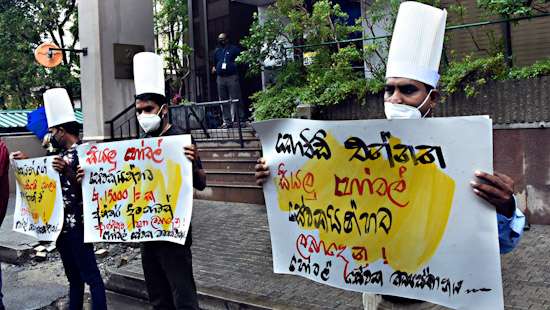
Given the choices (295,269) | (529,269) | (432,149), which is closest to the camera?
(432,149)

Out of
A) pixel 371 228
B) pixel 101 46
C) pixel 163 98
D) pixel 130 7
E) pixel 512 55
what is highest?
pixel 130 7

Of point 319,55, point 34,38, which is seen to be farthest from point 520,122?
point 34,38

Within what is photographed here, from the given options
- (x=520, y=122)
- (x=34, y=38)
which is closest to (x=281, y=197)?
(x=520, y=122)

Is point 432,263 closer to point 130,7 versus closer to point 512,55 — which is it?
point 512,55

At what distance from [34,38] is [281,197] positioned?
20240mm

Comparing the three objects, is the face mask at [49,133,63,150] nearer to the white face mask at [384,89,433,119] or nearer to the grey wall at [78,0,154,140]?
the white face mask at [384,89,433,119]

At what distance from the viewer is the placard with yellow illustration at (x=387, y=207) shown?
216 cm

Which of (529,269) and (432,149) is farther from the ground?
(432,149)

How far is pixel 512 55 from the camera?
24.5ft

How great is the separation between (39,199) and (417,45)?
3.87 metres

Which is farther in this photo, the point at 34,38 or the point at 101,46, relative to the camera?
the point at 34,38

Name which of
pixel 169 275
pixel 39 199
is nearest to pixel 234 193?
pixel 39 199

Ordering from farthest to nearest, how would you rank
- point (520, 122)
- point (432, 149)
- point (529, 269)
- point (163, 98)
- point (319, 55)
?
point (319, 55), point (520, 122), point (529, 269), point (163, 98), point (432, 149)

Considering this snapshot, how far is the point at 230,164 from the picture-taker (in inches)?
391
